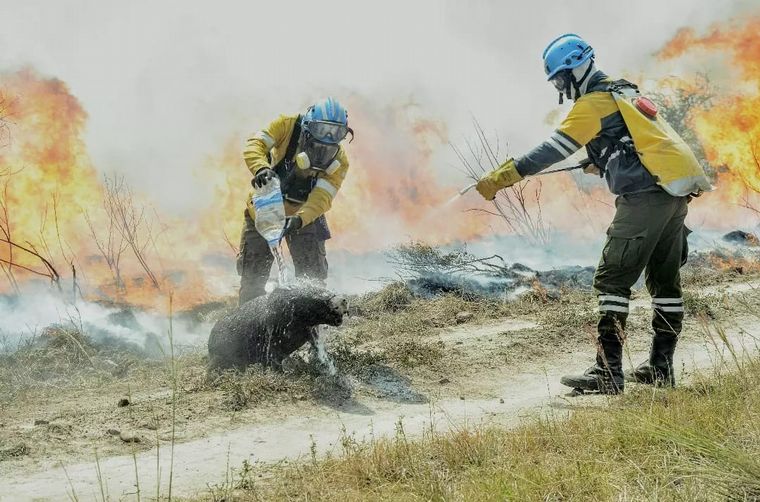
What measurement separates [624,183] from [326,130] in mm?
2899

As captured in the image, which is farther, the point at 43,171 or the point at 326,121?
the point at 43,171

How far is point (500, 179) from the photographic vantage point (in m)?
5.02

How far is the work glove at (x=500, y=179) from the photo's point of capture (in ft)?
16.3

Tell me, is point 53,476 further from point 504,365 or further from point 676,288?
point 676,288

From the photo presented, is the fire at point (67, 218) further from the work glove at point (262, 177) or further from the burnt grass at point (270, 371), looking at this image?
the work glove at point (262, 177)

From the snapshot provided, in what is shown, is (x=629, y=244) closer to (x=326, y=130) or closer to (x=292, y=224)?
(x=326, y=130)

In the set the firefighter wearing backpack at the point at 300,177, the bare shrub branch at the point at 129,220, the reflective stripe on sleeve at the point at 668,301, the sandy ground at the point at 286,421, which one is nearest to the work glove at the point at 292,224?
the firefighter wearing backpack at the point at 300,177

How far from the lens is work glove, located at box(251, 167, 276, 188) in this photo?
19.5ft

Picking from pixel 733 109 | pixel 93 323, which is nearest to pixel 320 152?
pixel 93 323

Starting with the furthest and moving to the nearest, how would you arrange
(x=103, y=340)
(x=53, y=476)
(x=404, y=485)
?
(x=103, y=340)
(x=53, y=476)
(x=404, y=485)

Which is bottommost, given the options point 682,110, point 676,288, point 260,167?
point 676,288

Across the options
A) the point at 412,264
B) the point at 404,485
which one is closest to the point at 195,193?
the point at 412,264

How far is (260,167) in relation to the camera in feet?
20.0

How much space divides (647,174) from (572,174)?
15.0m
